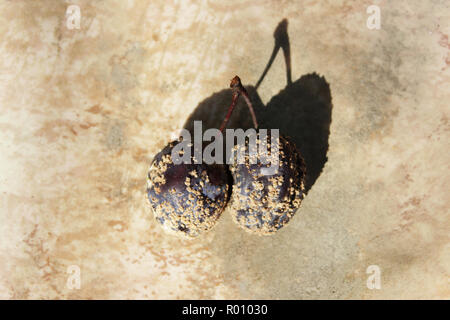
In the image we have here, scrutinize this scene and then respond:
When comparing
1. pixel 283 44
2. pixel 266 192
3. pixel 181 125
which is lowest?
pixel 266 192

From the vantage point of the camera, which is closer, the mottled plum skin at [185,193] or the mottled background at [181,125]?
the mottled plum skin at [185,193]

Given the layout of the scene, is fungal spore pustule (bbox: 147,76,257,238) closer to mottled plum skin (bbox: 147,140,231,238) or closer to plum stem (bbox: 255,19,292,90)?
mottled plum skin (bbox: 147,140,231,238)

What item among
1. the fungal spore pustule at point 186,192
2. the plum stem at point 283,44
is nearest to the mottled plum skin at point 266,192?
the fungal spore pustule at point 186,192

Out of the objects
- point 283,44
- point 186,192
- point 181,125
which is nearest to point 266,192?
point 186,192

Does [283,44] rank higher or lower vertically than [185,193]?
higher

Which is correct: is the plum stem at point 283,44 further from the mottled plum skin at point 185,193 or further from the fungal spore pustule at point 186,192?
the mottled plum skin at point 185,193

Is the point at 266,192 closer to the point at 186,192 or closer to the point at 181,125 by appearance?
the point at 186,192

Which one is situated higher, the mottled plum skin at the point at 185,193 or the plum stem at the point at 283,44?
the plum stem at the point at 283,44

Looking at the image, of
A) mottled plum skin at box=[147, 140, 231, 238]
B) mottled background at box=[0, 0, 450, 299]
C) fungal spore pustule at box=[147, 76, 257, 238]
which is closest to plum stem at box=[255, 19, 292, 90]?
mottled background at box=[0, 0, 450, 299]
